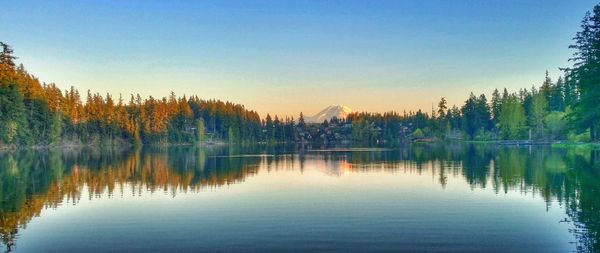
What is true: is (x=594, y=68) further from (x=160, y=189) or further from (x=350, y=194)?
(x=160, y=189)

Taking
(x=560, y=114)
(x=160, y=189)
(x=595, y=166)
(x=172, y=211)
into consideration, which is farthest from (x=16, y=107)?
(x=560, y=114)

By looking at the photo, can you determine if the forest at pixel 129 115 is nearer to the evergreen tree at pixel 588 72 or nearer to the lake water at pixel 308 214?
the evergreen tree at pixel 588 72

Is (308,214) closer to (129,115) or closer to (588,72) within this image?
(588,72)

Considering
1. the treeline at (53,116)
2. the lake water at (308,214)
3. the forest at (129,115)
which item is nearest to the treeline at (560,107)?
the forest at (129,115)

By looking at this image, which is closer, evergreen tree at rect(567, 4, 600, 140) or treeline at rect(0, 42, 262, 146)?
evergreen tree at rect(567, 4, 600, 140)

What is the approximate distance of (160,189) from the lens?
1642 inches

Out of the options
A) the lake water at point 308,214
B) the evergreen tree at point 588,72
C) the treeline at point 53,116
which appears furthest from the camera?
the treeline at point 53,116

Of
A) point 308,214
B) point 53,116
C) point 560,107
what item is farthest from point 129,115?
point 308,214

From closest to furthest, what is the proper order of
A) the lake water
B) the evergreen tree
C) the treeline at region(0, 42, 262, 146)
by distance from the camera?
the lake water
the evergreen tree
the treeline at region(0, 42, 262, 146)

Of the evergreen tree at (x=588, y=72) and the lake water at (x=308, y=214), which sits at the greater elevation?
the evergreen tree at (x=588, y=72)

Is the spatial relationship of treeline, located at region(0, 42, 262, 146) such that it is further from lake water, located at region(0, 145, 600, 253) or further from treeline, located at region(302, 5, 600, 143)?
treeline, located at region(302, 5, 600, 143)

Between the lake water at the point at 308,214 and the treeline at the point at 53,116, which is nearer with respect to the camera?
the lake water at the point at 308,214

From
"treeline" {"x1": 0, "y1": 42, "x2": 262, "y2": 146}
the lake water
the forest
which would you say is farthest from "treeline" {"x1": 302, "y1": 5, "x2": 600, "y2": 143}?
"treeline" {"x1": 0, "y1": 42, "x2": 262, "y2": 146}

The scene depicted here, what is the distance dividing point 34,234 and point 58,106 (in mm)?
151376
